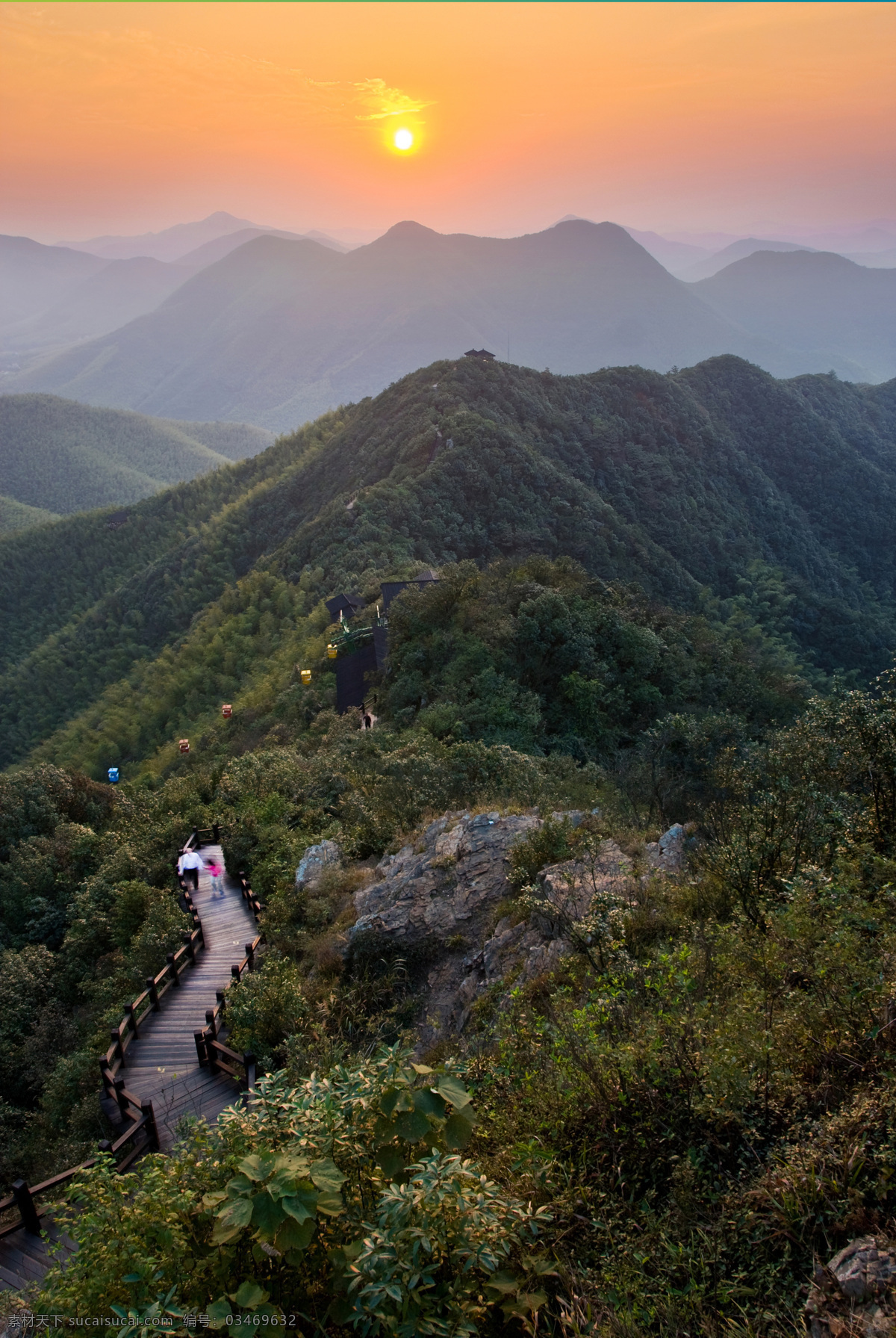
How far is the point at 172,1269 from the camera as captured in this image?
12.7 feet

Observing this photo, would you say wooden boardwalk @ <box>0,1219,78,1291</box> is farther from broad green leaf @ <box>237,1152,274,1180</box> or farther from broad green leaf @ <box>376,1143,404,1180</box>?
broad green leaf @ <box>376,1143,404,1180</box>

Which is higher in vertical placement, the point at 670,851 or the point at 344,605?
the point at 344,605

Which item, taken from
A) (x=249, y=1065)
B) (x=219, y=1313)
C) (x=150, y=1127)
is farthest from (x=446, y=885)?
(x=219, y=1313)

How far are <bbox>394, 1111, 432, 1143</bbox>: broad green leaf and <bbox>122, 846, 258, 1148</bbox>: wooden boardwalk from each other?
5790 mm

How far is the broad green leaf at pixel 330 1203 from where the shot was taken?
353cm

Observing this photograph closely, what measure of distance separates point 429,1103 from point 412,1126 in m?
0.14

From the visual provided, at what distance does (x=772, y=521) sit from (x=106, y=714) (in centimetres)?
7089

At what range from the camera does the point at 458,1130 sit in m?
3.85

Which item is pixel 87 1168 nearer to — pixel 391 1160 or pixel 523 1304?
pixel 391 1160

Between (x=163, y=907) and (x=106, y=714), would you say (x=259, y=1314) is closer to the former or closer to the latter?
(x=163, y=907)

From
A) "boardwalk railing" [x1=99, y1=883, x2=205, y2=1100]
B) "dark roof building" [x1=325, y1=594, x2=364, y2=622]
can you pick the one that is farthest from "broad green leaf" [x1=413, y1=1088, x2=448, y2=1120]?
"dark roof building" [x1=325, y1=594, x2=364, y2=622]

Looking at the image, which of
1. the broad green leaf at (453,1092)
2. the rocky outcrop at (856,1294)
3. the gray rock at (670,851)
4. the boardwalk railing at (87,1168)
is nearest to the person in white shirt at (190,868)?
the boardwalk railing at (87,1168)

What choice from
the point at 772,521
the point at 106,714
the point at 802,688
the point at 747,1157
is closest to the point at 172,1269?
the point at 747,1157

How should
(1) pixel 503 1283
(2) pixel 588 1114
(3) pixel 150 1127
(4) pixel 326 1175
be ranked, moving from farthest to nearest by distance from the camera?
(3) pixel 150 1127 < (2) pixel 588 1114 < (4) pixel 326 1175 < (1) pixel 503 1283
